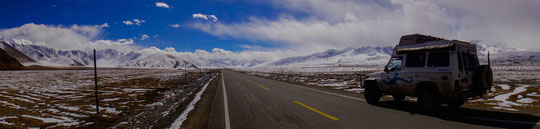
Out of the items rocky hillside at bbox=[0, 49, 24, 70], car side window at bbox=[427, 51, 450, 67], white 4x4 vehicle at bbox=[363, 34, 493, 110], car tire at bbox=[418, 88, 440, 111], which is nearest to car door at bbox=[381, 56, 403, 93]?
white 4x4 vehicle at bbox=[363, 34, 493, 110]

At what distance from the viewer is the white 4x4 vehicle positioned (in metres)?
7.29

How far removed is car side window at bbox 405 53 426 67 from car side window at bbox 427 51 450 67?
0.21m

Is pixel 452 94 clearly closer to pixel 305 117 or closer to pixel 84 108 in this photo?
pixel 305 117

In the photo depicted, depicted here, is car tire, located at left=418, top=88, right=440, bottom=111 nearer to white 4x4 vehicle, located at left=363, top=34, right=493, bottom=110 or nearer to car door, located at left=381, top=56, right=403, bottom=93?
Answer: white 4x4 vehicle, located at left=363, top=34, right=493, bottom=110

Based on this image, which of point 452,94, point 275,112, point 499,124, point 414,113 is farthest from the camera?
point 275,112

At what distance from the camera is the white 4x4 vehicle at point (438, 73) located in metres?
7.29

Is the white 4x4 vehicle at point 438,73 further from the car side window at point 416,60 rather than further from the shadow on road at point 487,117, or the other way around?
the shadow on road at point 487,117

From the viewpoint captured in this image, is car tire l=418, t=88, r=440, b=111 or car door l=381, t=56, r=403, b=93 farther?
car door l=381, t=56, r=403, b=93

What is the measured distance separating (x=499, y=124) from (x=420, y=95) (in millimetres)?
2155

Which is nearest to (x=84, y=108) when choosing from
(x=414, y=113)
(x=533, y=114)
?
(x=414, y=113)

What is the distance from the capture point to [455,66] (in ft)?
23.6

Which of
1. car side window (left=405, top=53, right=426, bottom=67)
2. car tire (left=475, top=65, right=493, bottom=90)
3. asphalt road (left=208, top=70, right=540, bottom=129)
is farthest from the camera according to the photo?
car side window (left=405, top=53, right=426, bottom=67)

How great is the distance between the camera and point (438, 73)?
7.56 metres

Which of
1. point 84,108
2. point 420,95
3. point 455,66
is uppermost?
point 455,66
